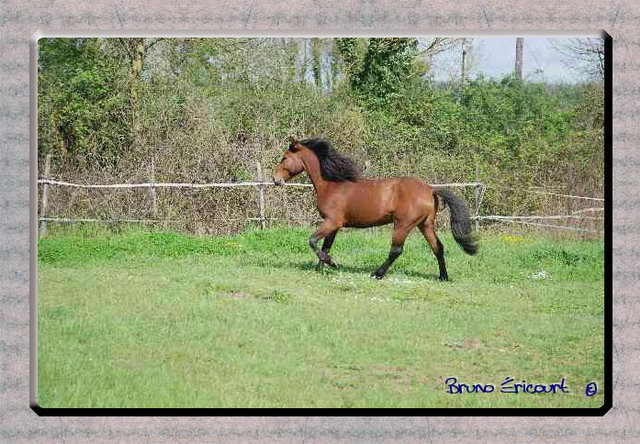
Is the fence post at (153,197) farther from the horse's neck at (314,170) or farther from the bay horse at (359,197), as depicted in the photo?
the horse's neck at (314,170)

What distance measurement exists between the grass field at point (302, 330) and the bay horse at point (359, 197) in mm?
415

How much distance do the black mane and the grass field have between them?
3.05ft

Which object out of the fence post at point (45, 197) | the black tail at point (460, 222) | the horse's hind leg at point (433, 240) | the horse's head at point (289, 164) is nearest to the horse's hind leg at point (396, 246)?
the horse's hind leg at point (433, 240)

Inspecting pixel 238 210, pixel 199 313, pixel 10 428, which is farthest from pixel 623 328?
pixel 238 210

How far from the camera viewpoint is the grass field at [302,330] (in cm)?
466

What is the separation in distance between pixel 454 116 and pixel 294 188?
→ 3.28 metres

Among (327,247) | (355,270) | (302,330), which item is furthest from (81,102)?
(355,270)

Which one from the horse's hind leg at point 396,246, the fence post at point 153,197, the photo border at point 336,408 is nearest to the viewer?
the photo border at point 336,408

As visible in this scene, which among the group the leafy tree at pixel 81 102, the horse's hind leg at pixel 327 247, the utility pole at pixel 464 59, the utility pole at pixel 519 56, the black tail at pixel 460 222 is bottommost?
the horse's hind leg at pixel 327 247

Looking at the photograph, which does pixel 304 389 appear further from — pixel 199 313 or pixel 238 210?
pixel 238 210

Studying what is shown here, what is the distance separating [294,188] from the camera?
993cm

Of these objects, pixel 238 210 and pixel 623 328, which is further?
pixel 238 210

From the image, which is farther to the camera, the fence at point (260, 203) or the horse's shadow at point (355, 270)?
the horse's shadow at point (355, 270)

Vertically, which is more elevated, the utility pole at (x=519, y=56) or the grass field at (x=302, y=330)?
Answer: the utility pole at (x=519, y=56)
